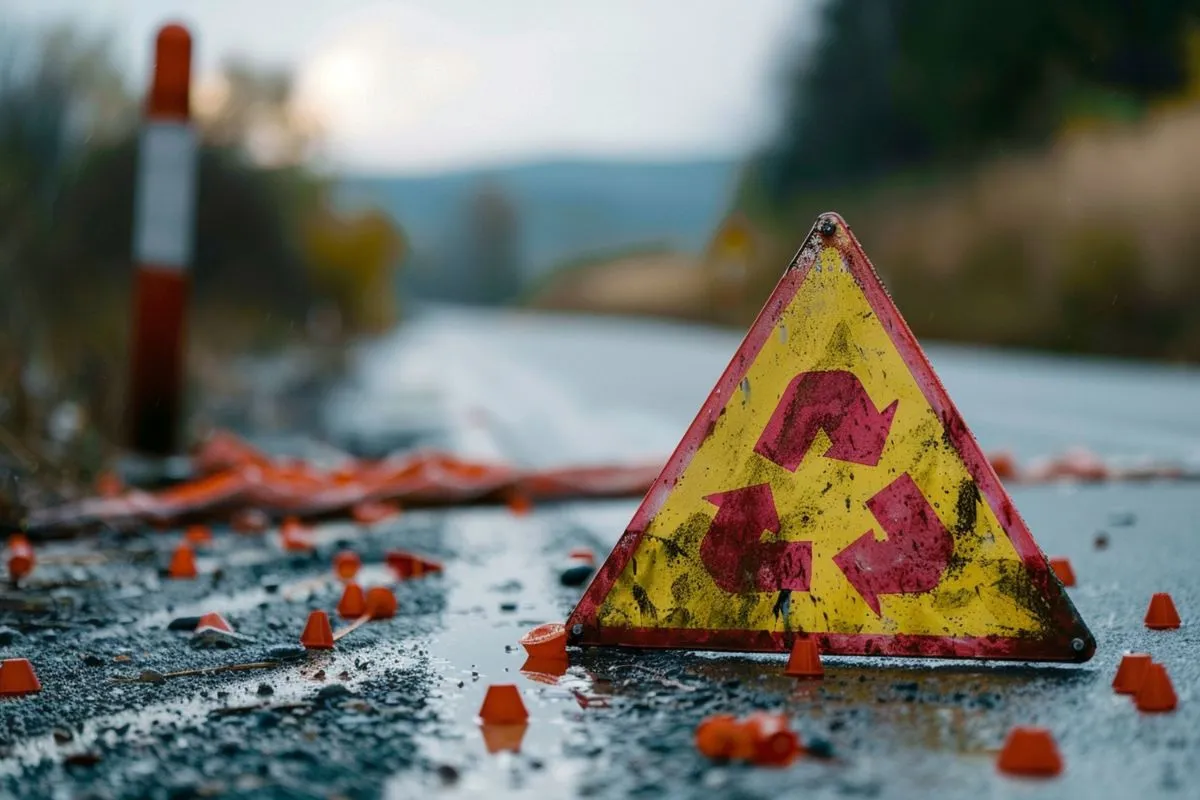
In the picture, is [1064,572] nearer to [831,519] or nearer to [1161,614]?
[1161,614]

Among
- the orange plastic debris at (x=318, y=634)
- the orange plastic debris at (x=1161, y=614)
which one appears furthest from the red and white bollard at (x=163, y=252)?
the orange plastic debris at (x=1161, y=614)

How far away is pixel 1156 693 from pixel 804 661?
78cm

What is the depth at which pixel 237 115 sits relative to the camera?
809 inches

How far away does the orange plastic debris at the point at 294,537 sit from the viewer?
5691mm

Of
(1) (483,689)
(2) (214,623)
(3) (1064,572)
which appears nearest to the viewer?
(1) (483,689)

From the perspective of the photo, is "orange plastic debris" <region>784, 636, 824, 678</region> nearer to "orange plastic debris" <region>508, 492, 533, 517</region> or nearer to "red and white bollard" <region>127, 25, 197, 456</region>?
"orange plastic debris" <region>508, 492, 533, 517</region>

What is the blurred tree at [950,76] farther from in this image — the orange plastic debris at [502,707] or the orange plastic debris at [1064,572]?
the orange plastic debris at [502,707]

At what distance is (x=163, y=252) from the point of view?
8.27 meters

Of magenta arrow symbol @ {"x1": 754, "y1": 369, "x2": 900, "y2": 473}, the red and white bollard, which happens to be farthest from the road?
the red and white bollard

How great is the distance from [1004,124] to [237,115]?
20.7 meters

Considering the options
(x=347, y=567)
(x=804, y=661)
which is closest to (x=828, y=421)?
(x=804, y=661)

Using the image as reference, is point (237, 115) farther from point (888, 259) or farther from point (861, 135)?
point (861, 135)

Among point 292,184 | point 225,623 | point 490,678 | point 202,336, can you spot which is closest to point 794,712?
point 490,678

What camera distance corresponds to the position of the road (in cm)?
262
